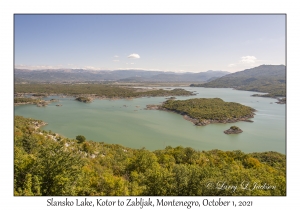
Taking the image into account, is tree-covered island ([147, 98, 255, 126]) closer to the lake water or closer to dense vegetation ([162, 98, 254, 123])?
dense vegetation ([162, 98, 254, 123])

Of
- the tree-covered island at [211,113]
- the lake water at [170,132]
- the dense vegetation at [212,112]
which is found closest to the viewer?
the lake water at [170,132]

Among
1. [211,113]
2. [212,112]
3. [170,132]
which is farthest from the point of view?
[212,112]

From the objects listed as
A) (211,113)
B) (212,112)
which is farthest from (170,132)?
(212,112)

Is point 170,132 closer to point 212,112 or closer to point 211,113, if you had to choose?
point 211,113

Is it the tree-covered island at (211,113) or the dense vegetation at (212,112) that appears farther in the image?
the dense vegetation at (212,112)

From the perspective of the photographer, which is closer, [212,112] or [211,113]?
[211,113]

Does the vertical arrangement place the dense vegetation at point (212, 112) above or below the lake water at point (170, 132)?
above

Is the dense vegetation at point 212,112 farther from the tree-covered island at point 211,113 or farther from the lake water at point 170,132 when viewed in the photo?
the lake water at point 170,132

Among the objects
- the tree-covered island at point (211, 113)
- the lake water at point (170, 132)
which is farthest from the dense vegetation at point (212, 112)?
the lake water at point (170, 132)

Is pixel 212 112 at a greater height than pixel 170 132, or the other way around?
pixel 212 112


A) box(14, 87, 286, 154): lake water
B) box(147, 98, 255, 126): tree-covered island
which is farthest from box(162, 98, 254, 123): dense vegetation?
box(14, 87, 286, 154): lake water
